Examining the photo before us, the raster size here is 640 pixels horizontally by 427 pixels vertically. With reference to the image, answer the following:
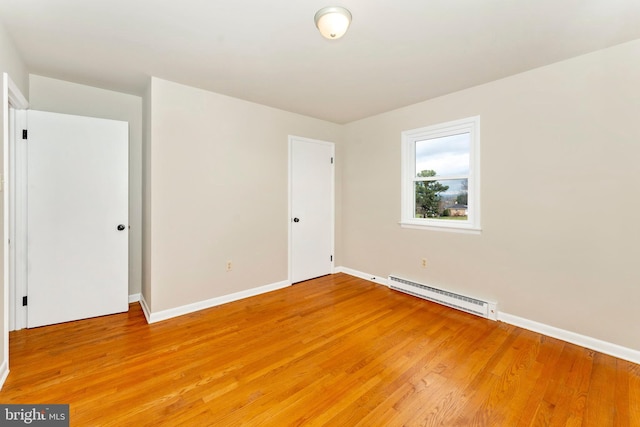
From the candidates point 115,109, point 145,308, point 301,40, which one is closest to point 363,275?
point 145,308

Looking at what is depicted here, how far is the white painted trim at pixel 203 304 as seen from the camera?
281 centimetres

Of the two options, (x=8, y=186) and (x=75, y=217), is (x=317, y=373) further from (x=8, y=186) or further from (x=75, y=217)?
(x=8, y=186)

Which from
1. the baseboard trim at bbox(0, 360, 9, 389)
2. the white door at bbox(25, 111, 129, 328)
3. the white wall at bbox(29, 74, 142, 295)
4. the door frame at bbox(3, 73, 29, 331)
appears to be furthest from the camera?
the white wall at bbox(29, 74, 142, 295)

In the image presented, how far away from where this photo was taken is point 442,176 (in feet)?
10.9

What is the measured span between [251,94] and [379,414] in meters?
3.21

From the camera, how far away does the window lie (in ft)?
9.89

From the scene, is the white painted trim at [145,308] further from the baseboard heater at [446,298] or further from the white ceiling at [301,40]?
the baseboard heater at [446,298]

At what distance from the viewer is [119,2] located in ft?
5.54

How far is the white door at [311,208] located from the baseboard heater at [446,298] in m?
1.16

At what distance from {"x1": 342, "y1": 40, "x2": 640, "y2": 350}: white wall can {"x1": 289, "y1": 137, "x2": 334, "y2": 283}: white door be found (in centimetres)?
156

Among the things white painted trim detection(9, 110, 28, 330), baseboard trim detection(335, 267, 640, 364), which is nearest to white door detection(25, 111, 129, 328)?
white painted trim detection(9, 110, 28, 330)

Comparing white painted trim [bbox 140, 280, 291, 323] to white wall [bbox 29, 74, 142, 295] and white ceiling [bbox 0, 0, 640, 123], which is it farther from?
white ceiling [bbox 0, 0, 640, 123]

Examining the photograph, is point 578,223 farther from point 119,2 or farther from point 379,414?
point 119,2
